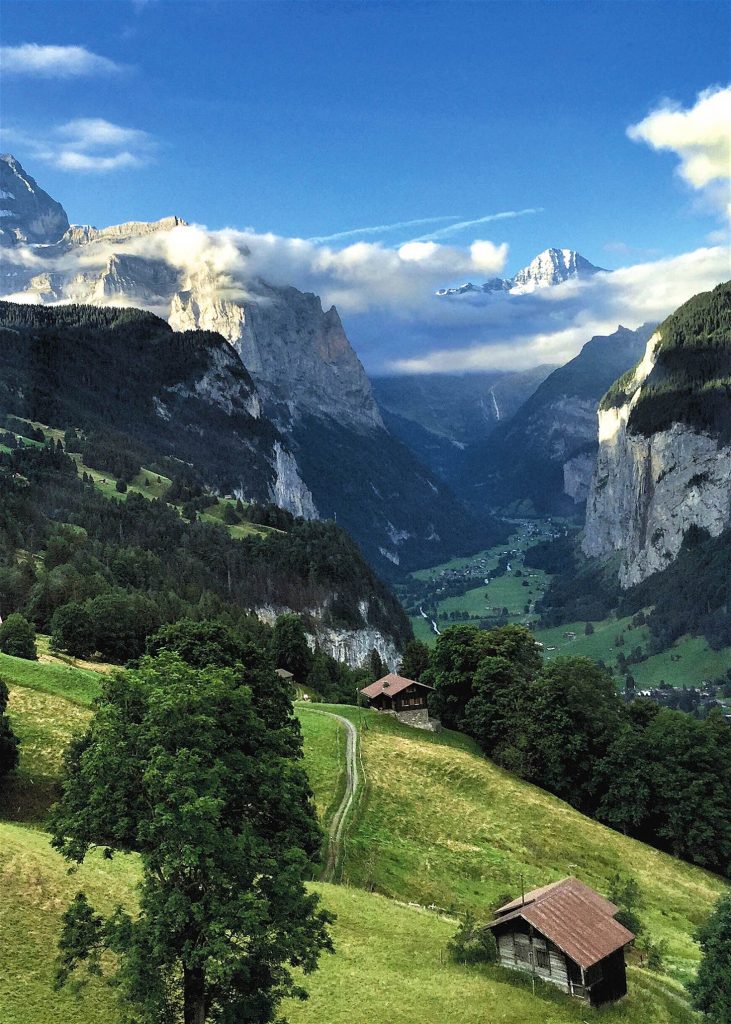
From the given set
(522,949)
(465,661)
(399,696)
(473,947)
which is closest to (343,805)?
(473,947)

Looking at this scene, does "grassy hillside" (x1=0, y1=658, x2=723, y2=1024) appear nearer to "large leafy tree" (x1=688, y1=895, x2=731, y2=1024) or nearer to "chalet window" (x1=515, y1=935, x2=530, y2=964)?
"chalet window" (x1=515, y1=935, x2=530, y2=964)

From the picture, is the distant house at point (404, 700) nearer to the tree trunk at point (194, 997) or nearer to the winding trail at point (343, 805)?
the winding trail at point (343, 805)

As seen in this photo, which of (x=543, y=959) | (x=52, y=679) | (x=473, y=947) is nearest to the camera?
(x=543, y=959)

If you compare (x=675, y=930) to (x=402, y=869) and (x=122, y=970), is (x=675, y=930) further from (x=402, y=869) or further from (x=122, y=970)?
(x=122, y=970)

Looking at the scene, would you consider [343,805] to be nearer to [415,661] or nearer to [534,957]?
[534,957]

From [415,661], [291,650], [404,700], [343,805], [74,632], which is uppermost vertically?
[74,632]

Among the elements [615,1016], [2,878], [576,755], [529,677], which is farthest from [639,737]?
[2,878]

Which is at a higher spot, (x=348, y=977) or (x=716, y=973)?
(x=348, y=977)
